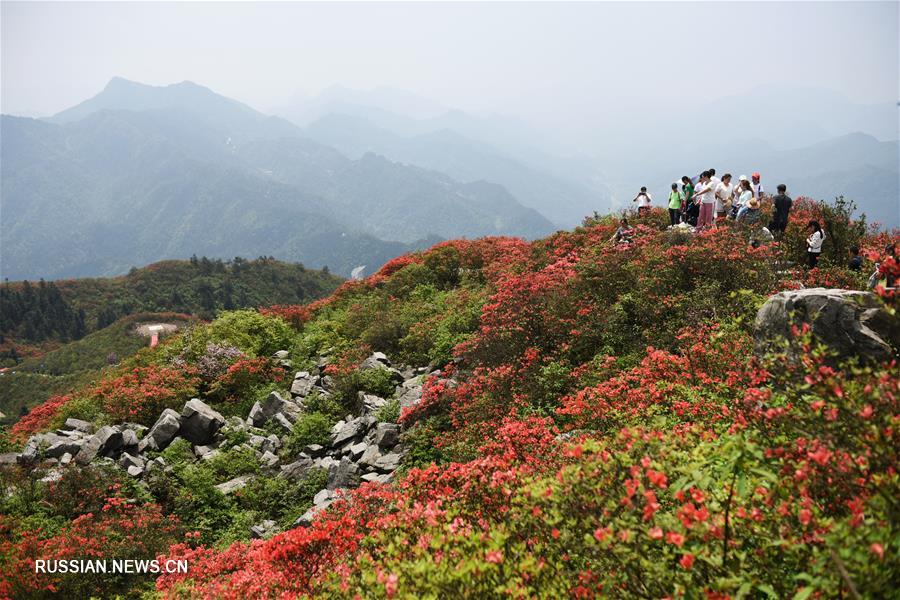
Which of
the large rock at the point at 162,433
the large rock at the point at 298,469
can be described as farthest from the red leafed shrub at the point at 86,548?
the large rock at the point at 162,433

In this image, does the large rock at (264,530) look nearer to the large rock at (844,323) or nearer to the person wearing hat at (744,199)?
the large rock at (844,323)

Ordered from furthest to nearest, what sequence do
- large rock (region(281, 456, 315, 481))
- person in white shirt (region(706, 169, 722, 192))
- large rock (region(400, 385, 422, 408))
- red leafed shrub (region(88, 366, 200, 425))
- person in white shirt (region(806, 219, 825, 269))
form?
1. person in white shirt (region(706, 169, 722, 192))
2. red leafed shrub (region(88, 366, 200, 425))
3. person in white shirt (region(806, 219, 825, 269))
4. large rock (region(400, 385, 422, 408))
5. large rock (region(281, 456, 315, 481))

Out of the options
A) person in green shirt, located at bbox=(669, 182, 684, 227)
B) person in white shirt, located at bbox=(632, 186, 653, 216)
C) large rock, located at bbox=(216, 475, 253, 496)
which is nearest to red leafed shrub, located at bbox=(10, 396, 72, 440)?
→ large rock, located at bbox=(216, 475, 253, 496)

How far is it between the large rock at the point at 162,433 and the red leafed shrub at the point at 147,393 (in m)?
1.29

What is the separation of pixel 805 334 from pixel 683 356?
15.0 ft

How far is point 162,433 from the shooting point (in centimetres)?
1139

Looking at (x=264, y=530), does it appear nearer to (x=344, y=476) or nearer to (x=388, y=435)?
(x=344, y=476)

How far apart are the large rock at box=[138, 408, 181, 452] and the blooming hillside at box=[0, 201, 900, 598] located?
0.61 meters

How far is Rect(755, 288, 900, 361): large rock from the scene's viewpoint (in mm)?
5805

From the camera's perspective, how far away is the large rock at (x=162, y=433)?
11125 millimetres

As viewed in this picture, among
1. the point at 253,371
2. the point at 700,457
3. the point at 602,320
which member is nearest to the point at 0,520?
the point at 253,371

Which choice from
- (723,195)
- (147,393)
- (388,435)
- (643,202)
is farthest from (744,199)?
(147,393)

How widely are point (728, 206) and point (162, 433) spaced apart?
16.8 m

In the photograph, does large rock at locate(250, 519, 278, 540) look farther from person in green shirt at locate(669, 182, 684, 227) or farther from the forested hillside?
the forested hillside
